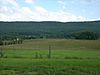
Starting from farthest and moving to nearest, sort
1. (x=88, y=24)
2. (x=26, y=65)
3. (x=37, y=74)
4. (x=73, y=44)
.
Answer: (x=88, y=24), (x=73, y=44), (x=26, y=65), (x=37, y=74)

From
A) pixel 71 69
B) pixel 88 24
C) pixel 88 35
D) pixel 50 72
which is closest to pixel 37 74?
pixel 50 72

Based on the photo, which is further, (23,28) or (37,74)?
(23,28)

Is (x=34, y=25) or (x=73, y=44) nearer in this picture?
(x=73, y=44)

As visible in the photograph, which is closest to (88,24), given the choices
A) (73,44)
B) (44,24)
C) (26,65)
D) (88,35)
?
(44,24)

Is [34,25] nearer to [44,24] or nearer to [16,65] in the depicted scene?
[44,24]

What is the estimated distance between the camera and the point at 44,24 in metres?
172

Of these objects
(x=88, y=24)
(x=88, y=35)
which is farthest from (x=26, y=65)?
(x=88, y=24)

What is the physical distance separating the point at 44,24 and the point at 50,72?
148 m

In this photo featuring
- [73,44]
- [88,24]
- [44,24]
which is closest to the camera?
[73,44]

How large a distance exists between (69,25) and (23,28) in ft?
71.0

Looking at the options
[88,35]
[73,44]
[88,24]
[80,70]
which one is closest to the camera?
[80,70]

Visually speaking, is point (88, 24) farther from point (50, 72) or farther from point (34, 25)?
point (50, 72)

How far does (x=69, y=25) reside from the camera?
532 feet

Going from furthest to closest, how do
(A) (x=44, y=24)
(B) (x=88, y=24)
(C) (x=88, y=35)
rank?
(A) (x=44, y=24), (B) (x=88, y=24), (C) (x=88, y=35)
